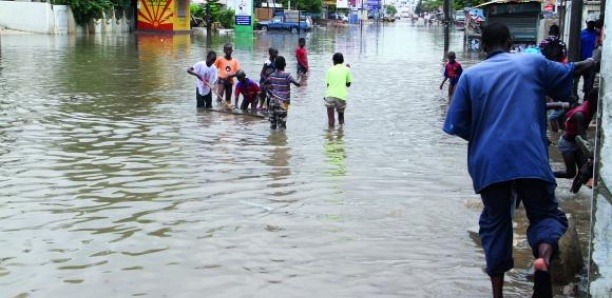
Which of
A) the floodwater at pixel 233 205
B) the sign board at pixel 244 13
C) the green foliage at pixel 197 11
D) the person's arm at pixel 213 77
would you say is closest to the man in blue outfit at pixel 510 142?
the floodwater at pixel 233 205

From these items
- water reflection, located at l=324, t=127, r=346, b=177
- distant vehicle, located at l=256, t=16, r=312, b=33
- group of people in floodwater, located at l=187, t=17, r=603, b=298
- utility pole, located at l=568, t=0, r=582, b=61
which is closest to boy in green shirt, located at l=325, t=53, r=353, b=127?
water reflection, located at l=324, t=127, r=346, b=177

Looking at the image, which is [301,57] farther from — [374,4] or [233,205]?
[374,4]

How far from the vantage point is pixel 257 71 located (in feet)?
74.6

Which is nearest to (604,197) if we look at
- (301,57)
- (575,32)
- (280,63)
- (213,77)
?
(575,32)

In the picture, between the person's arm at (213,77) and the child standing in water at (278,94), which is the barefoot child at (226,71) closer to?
the person's arm at (213,77)

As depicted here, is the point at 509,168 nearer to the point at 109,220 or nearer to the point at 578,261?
the point at 578,261

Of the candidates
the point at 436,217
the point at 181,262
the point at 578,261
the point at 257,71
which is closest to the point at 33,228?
the point at 181,262

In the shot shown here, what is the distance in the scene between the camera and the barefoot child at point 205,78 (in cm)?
1406

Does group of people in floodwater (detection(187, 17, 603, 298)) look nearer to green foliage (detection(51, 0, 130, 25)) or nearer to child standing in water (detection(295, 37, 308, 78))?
child standing in water (detection(295, 37, 308, 78))

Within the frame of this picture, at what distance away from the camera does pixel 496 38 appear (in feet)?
14.0

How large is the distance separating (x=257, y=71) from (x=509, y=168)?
62.8 feet

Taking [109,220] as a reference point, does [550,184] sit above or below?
above

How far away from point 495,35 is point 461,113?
1.72 ft

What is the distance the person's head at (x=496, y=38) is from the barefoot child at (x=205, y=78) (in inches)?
401
